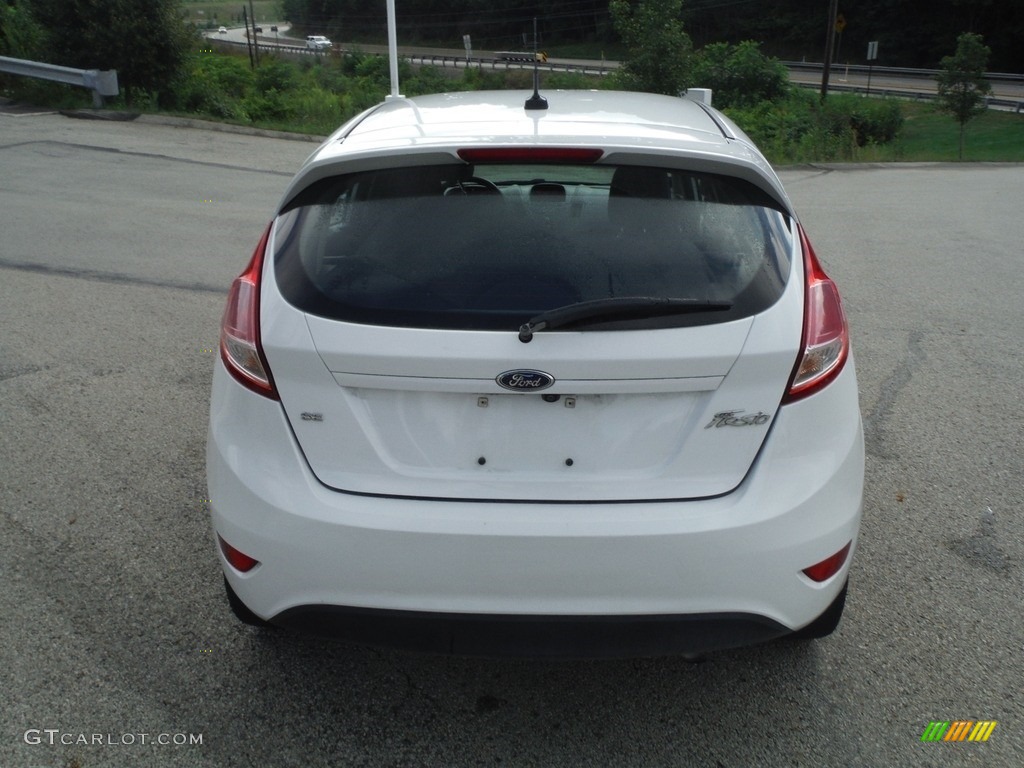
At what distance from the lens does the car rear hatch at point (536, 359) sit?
2.45 m

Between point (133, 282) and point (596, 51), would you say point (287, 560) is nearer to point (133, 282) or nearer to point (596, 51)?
point (133, 282)

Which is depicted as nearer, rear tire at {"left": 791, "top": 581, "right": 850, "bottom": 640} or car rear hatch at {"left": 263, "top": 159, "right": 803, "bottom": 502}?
car rear hatch at {"left": 263, "top": 159, "right": 803, "bottom": 502}

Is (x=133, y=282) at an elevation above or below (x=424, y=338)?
below

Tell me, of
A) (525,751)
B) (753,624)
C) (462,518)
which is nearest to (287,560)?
(462,518)

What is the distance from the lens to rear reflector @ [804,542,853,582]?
2570 mm

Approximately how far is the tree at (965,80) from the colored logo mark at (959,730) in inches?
1328

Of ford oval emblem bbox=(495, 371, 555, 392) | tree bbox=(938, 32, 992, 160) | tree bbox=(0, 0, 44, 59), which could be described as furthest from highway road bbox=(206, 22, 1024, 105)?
ford oval emblem bbox=(495, 371, 555, 392)

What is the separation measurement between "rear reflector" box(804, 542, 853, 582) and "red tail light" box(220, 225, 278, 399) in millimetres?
1506

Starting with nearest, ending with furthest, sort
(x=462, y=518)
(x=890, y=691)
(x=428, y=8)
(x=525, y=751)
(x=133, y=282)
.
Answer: (x=462, y=518) → (x=525, y=751) → (x=890, y=691) → (x=133, y=282) → (x=428, y=8)

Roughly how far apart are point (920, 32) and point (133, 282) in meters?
78.1

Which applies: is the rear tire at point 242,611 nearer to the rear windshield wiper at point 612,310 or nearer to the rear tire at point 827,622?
the rear windshield wiper at point 612,310

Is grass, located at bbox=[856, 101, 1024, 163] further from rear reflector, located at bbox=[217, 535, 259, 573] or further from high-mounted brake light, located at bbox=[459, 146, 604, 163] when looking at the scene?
rear reflector, located at bbox=[217, 535, 259, 573]

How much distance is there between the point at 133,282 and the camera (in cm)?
761

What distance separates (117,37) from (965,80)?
2720cm
